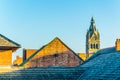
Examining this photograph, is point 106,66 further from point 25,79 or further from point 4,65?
point 4,65

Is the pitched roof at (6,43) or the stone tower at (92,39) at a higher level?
the stone tower at (92,39)

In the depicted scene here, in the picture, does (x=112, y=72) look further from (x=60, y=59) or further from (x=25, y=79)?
(x=60, y=59)

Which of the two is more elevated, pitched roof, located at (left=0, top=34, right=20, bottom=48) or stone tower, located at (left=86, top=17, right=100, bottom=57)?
stone tower, located at (left=86, top=17, right=100, bottom=57)

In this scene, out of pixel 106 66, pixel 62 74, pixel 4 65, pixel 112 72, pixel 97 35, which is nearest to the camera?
pixel 112 72

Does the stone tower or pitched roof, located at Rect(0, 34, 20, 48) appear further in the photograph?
the stone tower

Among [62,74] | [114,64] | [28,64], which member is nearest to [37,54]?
[28,64]

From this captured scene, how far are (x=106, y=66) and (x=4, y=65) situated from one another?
9.12 m

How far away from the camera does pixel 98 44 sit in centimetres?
14012

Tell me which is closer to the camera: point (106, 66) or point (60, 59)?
point (106, 66)

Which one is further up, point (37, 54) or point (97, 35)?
point (97, 35)

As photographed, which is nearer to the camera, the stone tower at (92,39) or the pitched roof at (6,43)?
the pitched roof at (6,43)

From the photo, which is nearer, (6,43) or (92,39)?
(6,43)

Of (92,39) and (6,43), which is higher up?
(92,39)

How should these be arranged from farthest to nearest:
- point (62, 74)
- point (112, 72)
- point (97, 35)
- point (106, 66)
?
point (97, 35), point (62, 74), point (106, 66), point (112, 72)
